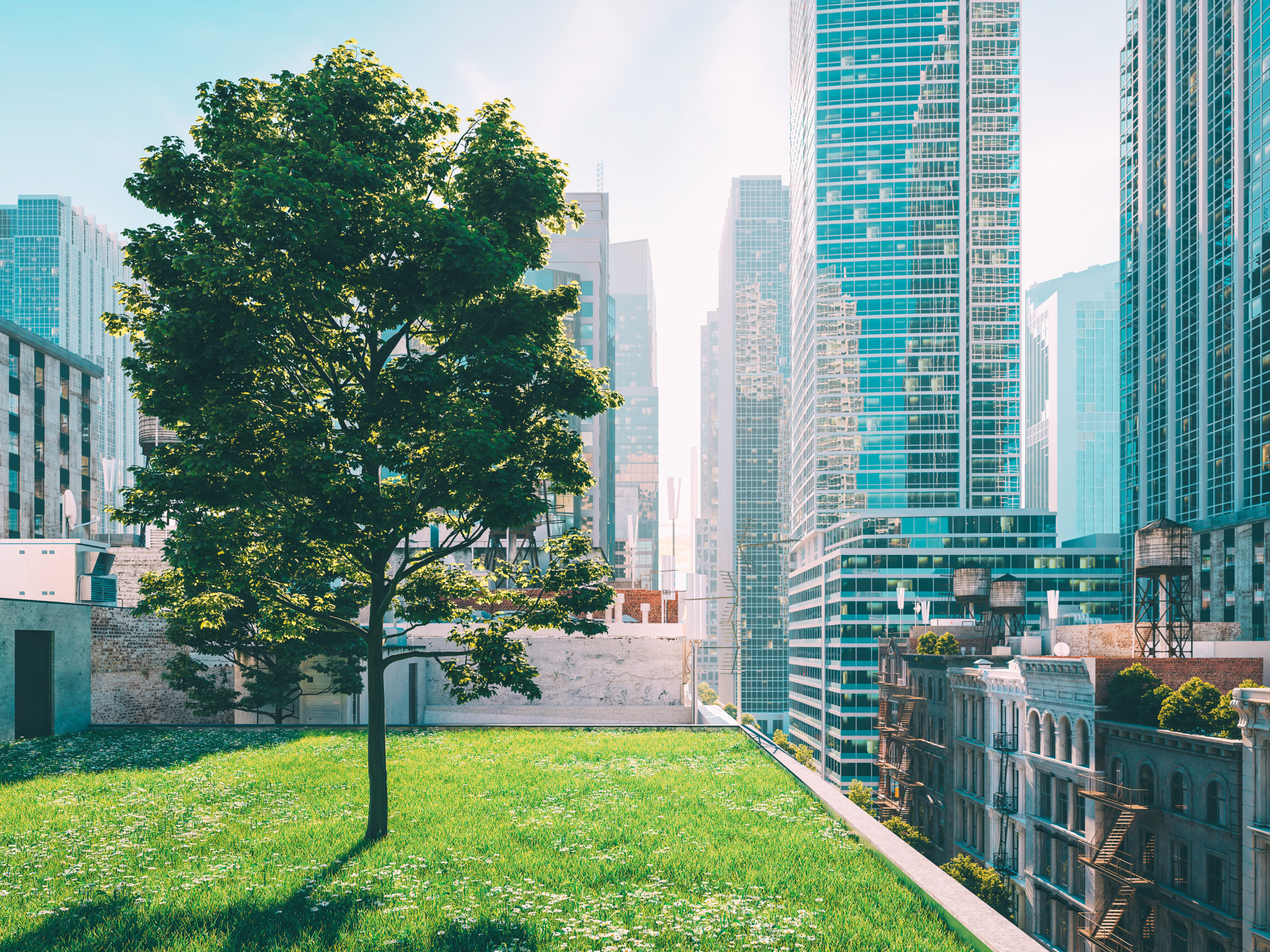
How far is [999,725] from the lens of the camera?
46.8m

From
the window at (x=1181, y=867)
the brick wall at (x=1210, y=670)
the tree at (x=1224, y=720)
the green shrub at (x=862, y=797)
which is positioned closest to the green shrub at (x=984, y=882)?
the window at (x=1181, y=867)

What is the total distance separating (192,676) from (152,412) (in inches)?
868

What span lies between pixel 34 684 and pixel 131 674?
966 centimetres

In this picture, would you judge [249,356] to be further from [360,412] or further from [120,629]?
[120,629]

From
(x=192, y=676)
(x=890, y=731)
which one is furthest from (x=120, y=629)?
(x=890, y=731)

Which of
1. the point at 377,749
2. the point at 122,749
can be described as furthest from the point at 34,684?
the point at 377,749

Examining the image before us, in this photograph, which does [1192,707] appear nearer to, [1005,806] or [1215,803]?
[1215,803]

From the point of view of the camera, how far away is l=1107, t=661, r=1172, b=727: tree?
111ft

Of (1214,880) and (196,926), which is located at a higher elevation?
(196,926)

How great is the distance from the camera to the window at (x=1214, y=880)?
2911 centimetres

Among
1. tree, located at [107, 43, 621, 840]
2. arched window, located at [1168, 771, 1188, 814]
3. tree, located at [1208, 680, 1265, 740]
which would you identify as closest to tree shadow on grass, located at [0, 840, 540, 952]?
tree, located at [107, 43, 621, 840]

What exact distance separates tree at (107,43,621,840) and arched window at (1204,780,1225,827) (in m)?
27.8

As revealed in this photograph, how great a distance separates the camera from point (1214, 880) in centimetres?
2948

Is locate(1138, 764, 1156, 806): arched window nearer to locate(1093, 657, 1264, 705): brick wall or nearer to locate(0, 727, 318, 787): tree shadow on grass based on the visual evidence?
locate(1093, 657, 1264, 705): brick wall
